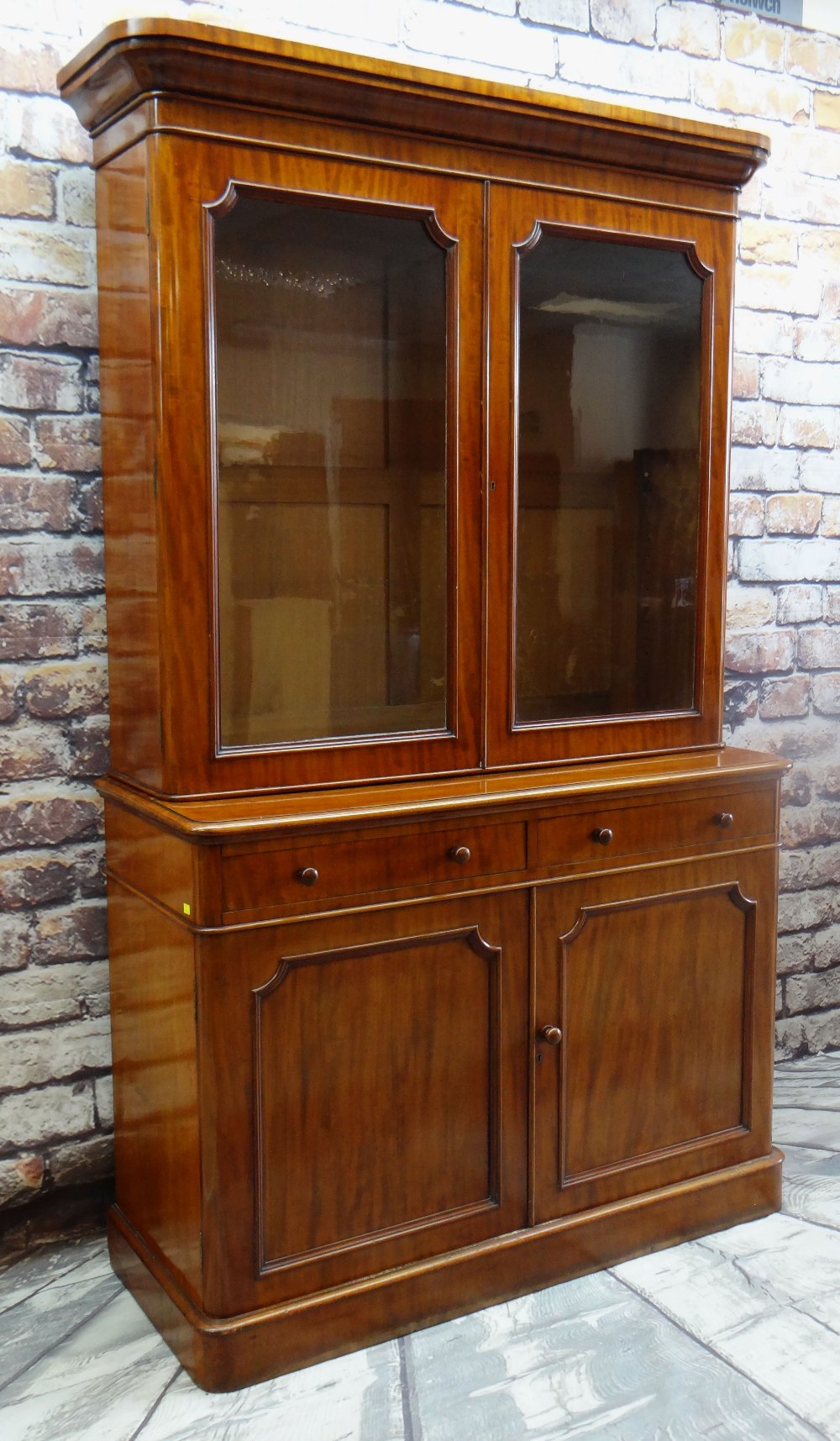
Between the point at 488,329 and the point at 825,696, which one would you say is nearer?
the point at 488,329

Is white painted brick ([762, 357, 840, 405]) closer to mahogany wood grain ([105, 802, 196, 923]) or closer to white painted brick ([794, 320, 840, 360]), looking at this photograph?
white painted brick ([794, 320, 840, 360])

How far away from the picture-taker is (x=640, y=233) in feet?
6.36

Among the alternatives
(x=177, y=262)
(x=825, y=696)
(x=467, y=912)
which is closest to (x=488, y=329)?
(x=177, y=262)

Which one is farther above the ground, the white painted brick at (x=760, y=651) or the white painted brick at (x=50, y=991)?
the white painted brick at (x=760, y=651)

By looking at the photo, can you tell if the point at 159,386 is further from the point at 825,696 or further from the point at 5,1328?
the point at 825,696

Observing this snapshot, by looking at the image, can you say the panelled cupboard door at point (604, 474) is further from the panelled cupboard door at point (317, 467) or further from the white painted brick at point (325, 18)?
the white painted brick at point (325, 18)

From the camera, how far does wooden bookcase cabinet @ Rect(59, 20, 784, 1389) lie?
164 centimetres

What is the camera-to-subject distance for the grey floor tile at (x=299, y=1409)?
5.15 ft

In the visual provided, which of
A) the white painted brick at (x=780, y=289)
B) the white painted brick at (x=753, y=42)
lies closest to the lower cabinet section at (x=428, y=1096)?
the white painted brick at (x=780, y=289)

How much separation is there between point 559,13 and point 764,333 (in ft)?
2.43

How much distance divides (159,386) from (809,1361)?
160 centimetres

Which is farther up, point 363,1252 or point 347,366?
point 347,366

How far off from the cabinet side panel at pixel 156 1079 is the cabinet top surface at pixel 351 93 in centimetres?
111

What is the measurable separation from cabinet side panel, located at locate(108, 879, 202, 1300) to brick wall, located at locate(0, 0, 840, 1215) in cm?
12
